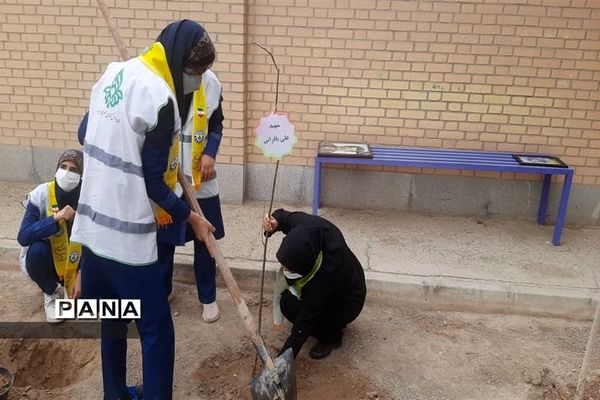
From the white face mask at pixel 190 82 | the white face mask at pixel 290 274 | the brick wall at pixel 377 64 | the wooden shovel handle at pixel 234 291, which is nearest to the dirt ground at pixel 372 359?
the wooden shovel handle at pixel 234 291

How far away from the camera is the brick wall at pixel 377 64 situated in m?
4.75

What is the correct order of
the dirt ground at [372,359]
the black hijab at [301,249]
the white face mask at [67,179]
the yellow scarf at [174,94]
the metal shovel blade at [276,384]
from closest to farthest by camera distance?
the yellow scarf at [174,94], the metal shovel blade at [276,384], the black hijab at [301,249], the dirt ground at [372,359], the white face mask at [67,179]

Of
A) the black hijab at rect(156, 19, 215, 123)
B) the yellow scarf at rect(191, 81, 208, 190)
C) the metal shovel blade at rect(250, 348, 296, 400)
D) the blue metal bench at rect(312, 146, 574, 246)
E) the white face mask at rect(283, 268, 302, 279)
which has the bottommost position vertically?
the metal shovel blade at rect(250, 348, 296, 400)

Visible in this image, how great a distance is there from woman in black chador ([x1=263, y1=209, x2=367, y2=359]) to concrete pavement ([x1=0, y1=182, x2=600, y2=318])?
727 millimetres

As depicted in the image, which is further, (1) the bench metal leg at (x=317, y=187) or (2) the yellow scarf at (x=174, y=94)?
(1) the bench metal leg at (x=317, y=187)

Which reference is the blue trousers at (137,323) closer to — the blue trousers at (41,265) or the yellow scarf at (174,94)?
the yellow scarf at (174,94)

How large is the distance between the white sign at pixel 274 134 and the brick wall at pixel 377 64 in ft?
6.42

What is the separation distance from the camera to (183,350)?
11.3ft

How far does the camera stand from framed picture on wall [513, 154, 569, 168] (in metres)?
4.62

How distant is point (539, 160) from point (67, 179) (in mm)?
3595

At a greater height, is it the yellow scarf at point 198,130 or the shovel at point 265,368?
the yellow scarf at point 198,130

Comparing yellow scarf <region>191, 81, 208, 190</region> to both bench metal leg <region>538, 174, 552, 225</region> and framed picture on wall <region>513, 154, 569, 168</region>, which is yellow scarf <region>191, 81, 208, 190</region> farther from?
bench metal leg <region>538, 174, 552, 225</region>

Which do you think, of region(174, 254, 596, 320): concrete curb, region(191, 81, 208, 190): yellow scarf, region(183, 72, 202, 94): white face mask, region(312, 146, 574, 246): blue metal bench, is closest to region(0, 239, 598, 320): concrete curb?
region(174, 254, 596, 320): concrete curb

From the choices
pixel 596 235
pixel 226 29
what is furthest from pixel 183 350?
pixel 596 235
